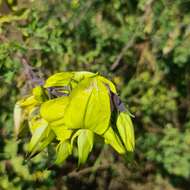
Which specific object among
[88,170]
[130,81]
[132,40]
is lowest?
[88,170]

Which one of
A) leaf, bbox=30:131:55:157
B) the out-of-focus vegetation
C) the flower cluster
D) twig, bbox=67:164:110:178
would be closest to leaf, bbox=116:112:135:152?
the flower cluster

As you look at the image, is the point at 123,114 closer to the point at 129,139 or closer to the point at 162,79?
A: the point at 129,139

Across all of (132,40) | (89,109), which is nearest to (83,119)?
(89,109)

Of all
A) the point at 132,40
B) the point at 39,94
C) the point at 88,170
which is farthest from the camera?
the point at 88,170

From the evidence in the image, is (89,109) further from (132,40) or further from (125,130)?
(132,40)

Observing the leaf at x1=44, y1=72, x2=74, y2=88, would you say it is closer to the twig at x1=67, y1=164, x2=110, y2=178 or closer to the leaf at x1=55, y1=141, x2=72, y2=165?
the leaf at x1=55, y1=141, x2=72, y2=165

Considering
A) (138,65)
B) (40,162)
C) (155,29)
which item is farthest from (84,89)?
(138,65)
